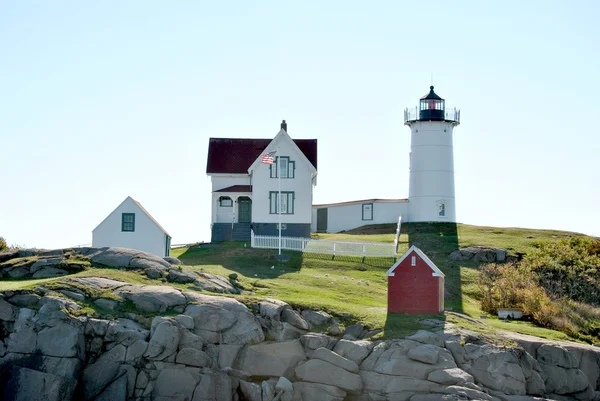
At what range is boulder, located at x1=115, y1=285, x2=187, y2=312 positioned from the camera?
3244 centimetres

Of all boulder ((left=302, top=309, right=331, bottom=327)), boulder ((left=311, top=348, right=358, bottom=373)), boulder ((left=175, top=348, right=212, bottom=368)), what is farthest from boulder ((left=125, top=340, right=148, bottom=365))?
boulder ((left=302, top=309, right=331, bottom=327))

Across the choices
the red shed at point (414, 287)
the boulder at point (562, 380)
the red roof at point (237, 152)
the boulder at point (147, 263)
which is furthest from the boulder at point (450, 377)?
the red roof at point (237, 152)

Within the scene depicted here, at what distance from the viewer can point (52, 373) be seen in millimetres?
28938

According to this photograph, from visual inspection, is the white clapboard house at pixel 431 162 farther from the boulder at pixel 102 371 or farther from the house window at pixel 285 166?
the boulder at pixel 102 371

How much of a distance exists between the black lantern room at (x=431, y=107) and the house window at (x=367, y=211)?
710 cm

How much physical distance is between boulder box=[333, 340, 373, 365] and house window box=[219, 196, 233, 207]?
24647mm

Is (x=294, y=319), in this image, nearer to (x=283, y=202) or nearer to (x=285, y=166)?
(x=283, y=202)

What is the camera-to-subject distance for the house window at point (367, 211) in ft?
210

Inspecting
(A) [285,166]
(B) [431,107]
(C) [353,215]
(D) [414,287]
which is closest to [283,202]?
(A) [285,166]

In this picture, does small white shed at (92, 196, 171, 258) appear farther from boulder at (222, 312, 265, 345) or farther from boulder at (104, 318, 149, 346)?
boulder at (104, 318, 149, 346)

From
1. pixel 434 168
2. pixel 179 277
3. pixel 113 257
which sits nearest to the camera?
pixel 179 277

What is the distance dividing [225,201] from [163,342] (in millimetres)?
26275

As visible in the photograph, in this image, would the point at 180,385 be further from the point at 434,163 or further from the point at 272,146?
the point at 434,163

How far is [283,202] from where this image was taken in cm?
5409
